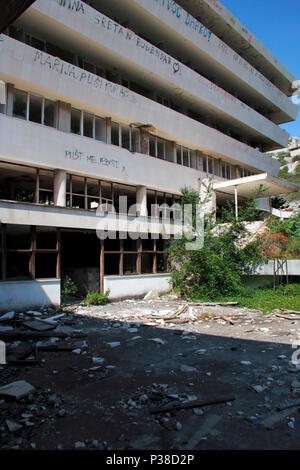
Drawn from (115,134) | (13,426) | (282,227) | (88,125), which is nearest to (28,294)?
(13,426)

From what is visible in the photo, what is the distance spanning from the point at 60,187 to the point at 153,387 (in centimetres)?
920

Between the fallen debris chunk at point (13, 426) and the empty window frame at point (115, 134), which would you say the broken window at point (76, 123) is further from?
the fallen debris chunk at point (13, 426)

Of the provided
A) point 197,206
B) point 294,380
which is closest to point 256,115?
point 197,206

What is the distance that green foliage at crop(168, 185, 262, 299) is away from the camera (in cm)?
1314

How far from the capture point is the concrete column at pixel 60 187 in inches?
472

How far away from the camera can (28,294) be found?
34.7 ft

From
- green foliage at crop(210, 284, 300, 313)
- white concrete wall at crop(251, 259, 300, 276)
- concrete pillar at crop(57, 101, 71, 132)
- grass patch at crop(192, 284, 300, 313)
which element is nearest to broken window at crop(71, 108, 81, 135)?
concrete pillar at crop(57, 101, 71, 132)

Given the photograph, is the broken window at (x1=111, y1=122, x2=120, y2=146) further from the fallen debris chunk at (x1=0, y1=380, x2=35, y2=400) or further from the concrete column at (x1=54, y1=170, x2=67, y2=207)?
the fallen debris chunk at (x1=0, y1=380, x2=35, y2=400)

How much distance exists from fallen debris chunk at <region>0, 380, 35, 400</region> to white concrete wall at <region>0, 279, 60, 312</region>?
607 centimetres

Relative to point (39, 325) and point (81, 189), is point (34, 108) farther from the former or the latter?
point (39, 325)

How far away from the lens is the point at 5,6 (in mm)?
3195

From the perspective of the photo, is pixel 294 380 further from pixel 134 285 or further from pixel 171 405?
pixel 134 285

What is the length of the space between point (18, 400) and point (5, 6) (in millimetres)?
4728

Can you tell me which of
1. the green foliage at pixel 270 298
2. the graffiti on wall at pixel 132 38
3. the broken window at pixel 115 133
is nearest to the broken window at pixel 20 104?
the broken window at pixel 115 133
